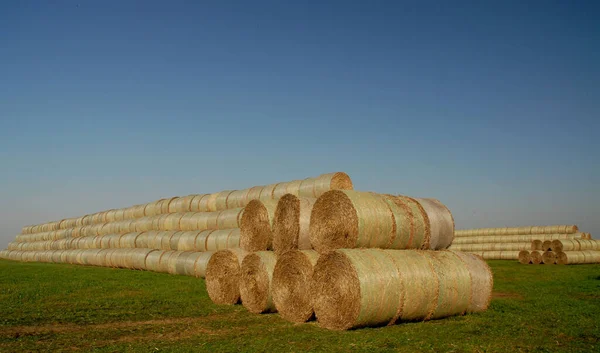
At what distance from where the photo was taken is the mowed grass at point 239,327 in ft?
27.0

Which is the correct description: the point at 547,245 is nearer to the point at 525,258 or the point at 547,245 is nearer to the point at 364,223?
the point at 525,258

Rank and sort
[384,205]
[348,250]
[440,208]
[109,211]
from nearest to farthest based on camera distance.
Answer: [348,250], [384,205], [440,208], [109,211]

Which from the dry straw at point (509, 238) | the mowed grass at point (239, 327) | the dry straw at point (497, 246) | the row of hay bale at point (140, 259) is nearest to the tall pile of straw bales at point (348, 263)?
the mowed grass at point (239, 327)

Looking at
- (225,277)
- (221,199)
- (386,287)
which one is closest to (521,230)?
(221,199)

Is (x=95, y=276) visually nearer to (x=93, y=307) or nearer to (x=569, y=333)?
(x=93, y=307)

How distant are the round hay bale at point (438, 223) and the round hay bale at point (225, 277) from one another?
16.3 ft

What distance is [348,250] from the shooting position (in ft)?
32.6

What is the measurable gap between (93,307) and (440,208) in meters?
Result: 8.76

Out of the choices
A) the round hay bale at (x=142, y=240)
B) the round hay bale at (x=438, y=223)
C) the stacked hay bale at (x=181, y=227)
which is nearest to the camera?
the round hay bale at (x=438, y=223)

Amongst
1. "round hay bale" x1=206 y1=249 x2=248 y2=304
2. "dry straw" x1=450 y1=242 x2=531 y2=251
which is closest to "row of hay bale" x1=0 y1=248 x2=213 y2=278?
"round hay bale" x1=206 y1=249 x2=248 y2=304

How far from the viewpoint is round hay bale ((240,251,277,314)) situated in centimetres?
1179

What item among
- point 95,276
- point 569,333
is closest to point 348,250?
point 569,333

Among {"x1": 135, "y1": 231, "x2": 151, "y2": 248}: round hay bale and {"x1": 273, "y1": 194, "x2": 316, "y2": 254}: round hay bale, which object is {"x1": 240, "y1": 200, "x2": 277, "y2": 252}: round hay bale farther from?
{"x1": 135, "y1": 231, "x2": 151, "y2": 248}: round hay bale

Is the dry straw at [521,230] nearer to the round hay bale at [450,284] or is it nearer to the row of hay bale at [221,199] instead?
the row of hay bale at [221,199]
